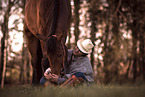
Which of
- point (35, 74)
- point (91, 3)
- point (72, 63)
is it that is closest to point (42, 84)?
point (72, 63)

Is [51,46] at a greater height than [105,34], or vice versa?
[105,34]

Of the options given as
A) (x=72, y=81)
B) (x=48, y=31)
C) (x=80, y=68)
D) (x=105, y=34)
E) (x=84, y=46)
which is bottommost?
(x=72, y=81)

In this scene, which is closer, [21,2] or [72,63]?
[72,63]

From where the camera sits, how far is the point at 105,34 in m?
7.23

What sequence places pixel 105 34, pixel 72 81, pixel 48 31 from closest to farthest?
pixel 72 81 < pixel 48 31 < pixel 105 34

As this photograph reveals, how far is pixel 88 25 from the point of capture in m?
7.33

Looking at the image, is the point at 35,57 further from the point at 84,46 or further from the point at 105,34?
the point at 105,34

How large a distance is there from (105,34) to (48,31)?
15.9 ft

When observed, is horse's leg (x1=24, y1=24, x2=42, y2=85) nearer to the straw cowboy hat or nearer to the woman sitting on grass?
the woman sitting on grass

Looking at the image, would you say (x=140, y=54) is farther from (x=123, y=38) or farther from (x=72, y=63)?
(x=72, y=63)

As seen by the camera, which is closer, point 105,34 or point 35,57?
point 35,57

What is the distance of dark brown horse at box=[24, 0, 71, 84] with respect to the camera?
7.29 feet

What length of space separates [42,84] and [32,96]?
113 centimetres

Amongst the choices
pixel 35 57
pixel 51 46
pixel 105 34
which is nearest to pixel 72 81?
pixel 51 46
